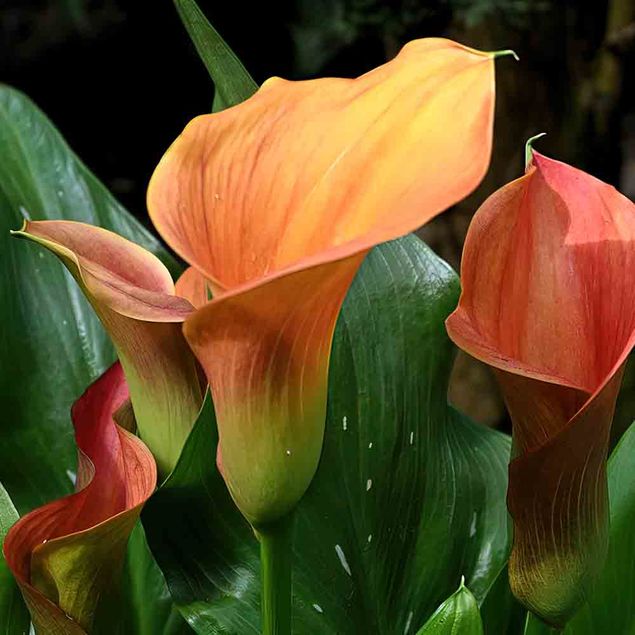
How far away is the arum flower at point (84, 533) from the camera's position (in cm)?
39

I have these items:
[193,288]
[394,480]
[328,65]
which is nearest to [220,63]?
[193,288]

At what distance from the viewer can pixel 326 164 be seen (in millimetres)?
324

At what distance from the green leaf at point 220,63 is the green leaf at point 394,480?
0.11 metres

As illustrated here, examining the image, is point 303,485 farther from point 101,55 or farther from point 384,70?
point 101,55

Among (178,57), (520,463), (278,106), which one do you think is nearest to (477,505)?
(520,463)

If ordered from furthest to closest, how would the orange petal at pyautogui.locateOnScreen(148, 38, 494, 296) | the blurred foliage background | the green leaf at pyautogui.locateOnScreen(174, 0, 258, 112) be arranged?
1. the blurred foliage background
2. the green leaf at pyautogui.locateOnScreen(174, 0, 258, 112)
3. the orange petal at pyautogui.locateOnScreen(148, 38, 494, 296)

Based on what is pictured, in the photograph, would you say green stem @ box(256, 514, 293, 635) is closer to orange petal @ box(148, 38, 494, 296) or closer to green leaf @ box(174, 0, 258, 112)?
orange petal @ box(148, 38, 494, 296)

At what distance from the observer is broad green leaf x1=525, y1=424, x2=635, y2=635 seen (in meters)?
0.51

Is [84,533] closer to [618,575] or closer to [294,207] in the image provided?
[294,207]

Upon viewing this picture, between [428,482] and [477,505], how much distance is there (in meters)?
0.03

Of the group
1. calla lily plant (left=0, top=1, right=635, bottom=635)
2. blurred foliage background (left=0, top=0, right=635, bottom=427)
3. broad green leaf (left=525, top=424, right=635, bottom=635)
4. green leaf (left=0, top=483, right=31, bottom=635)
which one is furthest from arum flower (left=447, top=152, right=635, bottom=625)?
blurred foliage background (left=0, top=0, right=635, bottom=427)

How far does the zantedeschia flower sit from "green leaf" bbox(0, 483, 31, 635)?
0.07m

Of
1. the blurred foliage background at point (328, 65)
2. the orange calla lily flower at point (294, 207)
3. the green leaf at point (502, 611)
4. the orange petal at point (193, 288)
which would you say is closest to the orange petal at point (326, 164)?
the orange calla lily flower at point (294, 207)

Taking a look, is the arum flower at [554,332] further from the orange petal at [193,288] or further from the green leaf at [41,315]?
the green leaf at [41,315]
